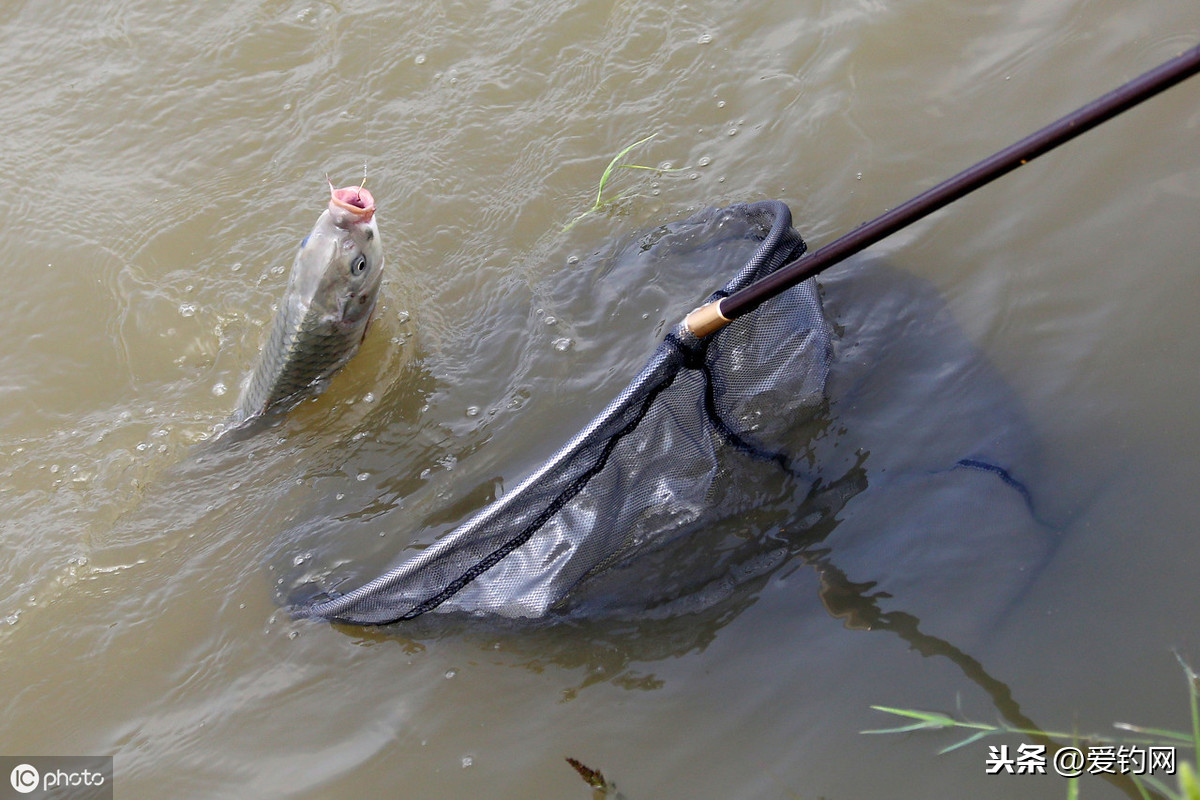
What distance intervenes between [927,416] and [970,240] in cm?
105

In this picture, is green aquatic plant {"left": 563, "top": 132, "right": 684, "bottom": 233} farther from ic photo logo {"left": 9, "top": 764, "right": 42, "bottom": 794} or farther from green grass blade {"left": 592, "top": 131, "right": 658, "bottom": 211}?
ic photo logo {"left": 9, "top": 764, "right": 42, "bottom": 794}

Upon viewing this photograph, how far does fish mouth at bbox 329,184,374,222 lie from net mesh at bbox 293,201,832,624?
1.46 m

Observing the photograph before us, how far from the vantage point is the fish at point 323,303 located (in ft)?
11.2

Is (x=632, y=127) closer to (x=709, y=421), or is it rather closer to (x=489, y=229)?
(x=489, y=229)

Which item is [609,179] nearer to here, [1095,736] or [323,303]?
[323,303]

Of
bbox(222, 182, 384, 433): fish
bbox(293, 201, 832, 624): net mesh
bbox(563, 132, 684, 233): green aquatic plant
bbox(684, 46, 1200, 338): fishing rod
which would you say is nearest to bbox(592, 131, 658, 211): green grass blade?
bbox(563, 132, 684, 233): green aquatic plant

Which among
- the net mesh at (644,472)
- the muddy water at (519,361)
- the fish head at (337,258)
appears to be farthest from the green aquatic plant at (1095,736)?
the fish head at (337,258)

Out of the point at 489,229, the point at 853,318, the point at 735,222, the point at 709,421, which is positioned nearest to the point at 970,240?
the point at 853,318

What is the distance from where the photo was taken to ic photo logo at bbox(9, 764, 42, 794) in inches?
107

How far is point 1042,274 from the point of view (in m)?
3.36

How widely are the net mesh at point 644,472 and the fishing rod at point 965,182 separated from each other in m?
0.21

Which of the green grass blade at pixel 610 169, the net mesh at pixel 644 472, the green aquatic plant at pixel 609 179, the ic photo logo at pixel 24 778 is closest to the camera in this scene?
the net mesh at pixel 644 472

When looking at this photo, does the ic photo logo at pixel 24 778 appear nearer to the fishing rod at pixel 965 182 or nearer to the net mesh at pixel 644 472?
the net mesh at pixel 644 472

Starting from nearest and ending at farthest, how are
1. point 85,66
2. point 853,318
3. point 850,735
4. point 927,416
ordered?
point 850,735, point 927,416, point 853,318, point 85,66
